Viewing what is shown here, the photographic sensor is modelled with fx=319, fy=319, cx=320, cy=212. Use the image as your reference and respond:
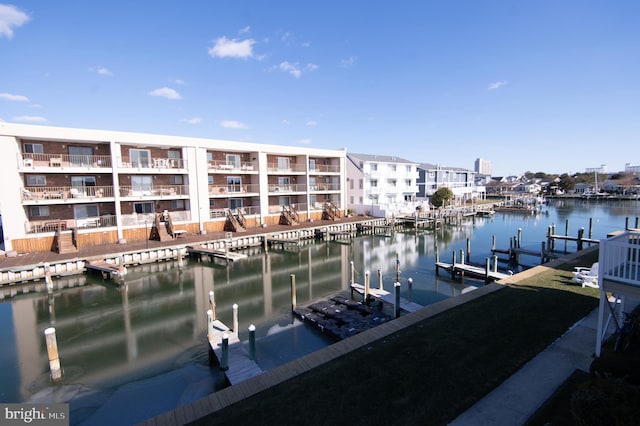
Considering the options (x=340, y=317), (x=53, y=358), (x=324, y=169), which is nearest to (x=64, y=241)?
(x=53, y=358)

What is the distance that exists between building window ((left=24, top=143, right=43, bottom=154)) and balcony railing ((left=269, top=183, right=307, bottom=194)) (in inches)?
794

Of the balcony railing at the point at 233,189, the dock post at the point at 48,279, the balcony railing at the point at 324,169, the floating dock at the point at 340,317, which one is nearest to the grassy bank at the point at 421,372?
the floating dock at the point at 340,317

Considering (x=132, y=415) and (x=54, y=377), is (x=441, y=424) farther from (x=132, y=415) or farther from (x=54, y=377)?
(x=54, y=377)

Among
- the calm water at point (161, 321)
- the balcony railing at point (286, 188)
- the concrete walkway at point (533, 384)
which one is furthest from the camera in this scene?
the balcony railing at point (286, 188)

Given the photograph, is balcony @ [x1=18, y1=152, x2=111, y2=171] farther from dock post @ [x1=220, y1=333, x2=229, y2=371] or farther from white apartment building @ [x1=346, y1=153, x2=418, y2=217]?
white apartment building @ [x1=346, y1=153, x2=418, y2=217]

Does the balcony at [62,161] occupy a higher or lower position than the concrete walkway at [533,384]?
higher

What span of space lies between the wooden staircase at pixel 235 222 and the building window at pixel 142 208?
7044mm

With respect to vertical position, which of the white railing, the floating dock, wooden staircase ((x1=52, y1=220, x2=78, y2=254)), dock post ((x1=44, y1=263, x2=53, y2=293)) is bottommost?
the floating dock

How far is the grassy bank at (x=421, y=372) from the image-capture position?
5953 mm

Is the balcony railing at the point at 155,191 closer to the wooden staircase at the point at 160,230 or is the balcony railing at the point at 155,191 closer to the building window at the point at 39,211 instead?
the wooden staircase at the point at 160,230

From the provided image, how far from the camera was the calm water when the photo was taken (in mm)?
10031

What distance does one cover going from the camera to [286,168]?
38.9m

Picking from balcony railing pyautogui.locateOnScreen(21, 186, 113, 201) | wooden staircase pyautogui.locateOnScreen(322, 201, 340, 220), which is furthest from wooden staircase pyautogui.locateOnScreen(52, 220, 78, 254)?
wooden staircase pyautogui.locateOnScreen(322, 201, 340, 220)

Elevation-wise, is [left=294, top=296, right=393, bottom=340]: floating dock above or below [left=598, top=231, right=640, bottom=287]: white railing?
below
